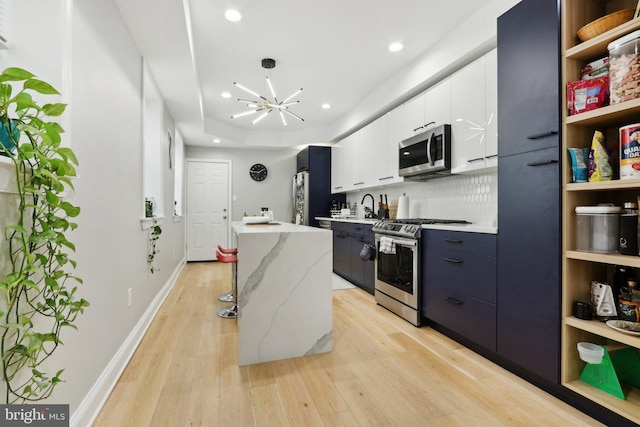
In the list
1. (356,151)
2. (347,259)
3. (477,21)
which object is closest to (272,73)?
(356,151)

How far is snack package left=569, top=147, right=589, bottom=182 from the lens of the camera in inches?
63.5

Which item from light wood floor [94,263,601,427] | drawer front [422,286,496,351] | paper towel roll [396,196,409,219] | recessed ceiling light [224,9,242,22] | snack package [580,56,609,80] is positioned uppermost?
recessed ceiling light [224,9,242,22]

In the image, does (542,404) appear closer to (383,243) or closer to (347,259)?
(383,243)

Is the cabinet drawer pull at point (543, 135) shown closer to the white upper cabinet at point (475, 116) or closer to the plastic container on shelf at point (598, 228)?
the plastic container on shelf at point (598, 228)

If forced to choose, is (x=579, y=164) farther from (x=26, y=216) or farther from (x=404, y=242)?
(x=26, y=216)

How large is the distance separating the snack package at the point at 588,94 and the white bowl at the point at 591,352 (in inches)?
47.3

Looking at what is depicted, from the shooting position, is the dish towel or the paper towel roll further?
the paper towel roll

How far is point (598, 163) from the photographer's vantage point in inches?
61.7

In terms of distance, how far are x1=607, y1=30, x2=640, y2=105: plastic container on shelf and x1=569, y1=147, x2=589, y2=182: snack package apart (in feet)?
0.83

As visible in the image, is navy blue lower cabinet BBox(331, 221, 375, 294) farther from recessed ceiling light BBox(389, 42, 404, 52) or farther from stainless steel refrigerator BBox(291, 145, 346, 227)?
recessed ceiling light BBox(389, 42, 404, 52)

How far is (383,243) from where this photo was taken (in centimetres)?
318

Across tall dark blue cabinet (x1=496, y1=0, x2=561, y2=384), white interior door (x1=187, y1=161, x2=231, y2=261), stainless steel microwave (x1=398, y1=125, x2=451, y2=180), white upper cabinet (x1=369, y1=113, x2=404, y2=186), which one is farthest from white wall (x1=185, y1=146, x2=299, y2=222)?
tall dark blue cabinet (x1=496, y1=0, x2=561, y2=384)

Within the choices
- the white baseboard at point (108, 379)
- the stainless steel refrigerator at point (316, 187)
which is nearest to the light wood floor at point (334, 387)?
the white baseboard at point (108, 379)

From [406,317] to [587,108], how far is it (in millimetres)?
2041
